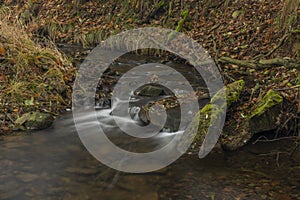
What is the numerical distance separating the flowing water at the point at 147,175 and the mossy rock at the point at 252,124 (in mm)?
162

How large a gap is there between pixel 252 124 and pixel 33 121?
12.1 feet

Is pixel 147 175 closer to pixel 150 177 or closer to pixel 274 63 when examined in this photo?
pixel 150 177

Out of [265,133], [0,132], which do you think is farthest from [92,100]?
[265,133]

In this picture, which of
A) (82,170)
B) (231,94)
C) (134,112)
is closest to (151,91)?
(134,112)

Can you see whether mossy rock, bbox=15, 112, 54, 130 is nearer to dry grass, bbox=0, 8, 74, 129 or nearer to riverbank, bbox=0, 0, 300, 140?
riverbank, bbox=0, 0, 300, 140

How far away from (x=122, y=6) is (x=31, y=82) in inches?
260

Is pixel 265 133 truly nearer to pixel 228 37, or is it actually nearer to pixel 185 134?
pixel 185 134

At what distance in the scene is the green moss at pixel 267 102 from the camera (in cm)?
522

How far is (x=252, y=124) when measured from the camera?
5180 millimetres

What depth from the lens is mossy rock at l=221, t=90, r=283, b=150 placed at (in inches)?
200

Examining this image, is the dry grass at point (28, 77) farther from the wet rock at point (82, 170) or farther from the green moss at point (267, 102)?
the green moss at point (267, 102)

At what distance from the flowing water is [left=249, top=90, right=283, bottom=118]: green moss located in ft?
1.62

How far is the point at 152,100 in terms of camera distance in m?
7.12

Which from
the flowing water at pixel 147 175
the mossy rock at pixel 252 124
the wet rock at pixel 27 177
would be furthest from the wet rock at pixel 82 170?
the mossy rock at pixel 252 124
